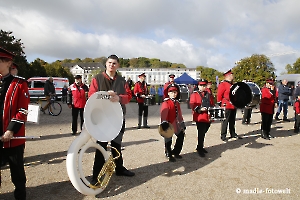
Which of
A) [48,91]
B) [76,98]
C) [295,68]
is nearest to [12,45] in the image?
[48,91]

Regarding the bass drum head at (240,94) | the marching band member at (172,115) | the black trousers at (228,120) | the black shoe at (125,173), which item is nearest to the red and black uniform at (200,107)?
the marching band member at (172,115)

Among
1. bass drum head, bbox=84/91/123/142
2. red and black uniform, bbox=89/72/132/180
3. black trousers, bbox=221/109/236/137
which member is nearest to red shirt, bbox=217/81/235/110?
black trousers, bbox=221/109/236/137

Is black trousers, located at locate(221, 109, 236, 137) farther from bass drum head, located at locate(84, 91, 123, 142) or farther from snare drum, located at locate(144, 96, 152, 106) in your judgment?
bass drum head, located at locate(84, 91, 123, 142)

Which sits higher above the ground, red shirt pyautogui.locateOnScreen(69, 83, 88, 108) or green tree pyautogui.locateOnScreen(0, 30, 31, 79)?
green tree pyautogui.locateOnScreen(0, 30, 31, 79)

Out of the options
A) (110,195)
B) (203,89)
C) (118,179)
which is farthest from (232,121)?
(110,195)

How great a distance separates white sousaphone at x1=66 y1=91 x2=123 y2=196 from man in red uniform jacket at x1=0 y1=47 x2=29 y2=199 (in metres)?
0.67

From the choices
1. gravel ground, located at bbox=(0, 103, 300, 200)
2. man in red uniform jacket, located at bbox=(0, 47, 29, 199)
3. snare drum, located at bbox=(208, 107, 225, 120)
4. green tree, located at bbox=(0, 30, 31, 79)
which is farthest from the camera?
green tree, located at bbox=(0, 30, 31, 79)

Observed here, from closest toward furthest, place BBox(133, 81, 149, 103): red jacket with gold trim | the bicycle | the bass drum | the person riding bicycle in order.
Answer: the bass drum → BBox(133, 81, 149, 103): red jacket with gold trim → the person riding bicycle → the bicycle

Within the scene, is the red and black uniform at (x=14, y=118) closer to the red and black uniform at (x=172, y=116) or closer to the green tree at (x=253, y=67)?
the red and black uniform at (x=172, y=116)

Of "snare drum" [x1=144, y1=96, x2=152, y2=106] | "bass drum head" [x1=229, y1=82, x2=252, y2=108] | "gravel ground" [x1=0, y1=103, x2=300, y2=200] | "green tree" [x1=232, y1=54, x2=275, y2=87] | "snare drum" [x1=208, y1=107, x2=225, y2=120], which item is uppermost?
"green tree" [x1=232, y1=54, x2=275, y2=87]

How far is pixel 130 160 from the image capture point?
15.3 feet

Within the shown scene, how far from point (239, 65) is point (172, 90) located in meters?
32.5

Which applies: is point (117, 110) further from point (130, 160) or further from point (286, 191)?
point (286, 191)

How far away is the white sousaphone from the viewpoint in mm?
2664
